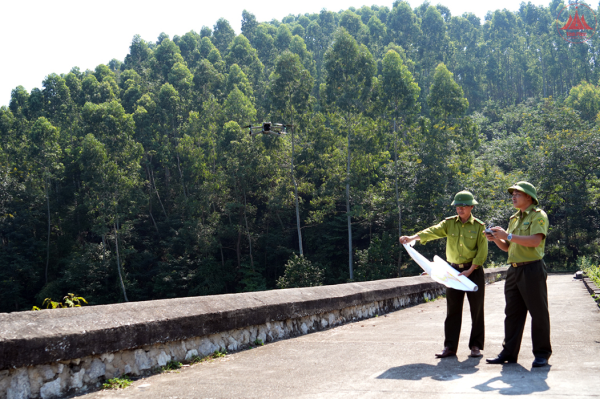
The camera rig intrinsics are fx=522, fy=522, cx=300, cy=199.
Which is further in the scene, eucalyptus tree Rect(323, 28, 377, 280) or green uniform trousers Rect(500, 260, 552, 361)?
eucalyptus tree Rect(323, 28, 377, 280)

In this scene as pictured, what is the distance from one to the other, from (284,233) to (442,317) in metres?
36.4

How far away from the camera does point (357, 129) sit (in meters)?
39.1

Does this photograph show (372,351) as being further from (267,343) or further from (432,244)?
(432,244)

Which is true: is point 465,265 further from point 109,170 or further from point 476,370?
point 109,170

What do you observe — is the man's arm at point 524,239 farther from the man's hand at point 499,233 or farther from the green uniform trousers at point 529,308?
the green uniform trousers at point 529,308

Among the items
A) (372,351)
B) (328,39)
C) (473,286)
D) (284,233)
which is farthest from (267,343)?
(328,39)

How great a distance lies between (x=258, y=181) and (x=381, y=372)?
38.6 metres

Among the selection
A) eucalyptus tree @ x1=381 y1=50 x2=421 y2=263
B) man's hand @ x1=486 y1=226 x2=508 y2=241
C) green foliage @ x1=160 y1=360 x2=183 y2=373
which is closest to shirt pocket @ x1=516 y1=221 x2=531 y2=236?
man's hand @ x1=486 y1=226 x2=508 y2=241

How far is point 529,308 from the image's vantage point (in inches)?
175

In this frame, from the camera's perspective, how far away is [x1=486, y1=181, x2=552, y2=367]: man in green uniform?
172 inches

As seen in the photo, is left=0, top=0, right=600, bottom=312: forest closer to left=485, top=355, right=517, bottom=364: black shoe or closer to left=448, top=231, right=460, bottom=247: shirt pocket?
left=448, top=231, right=460, bottom=247: shirt pocket

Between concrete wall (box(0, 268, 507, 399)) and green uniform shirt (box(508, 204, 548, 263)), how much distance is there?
2.88m

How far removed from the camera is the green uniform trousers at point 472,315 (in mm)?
4980

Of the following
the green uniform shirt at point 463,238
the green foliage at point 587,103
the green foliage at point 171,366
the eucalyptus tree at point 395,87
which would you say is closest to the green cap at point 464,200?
the green uniform shirt at point 463,238
